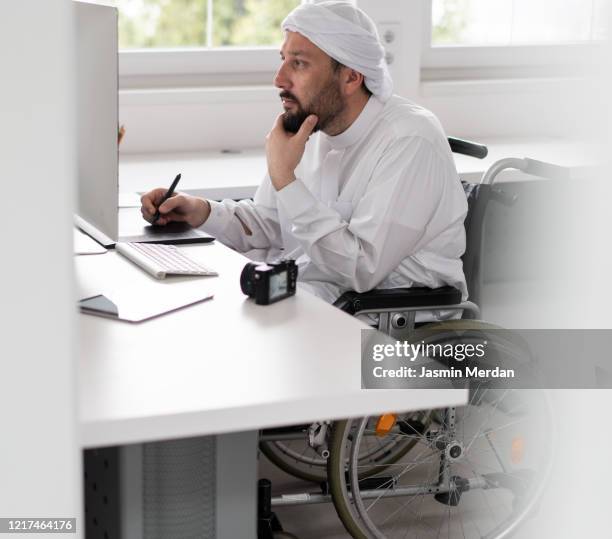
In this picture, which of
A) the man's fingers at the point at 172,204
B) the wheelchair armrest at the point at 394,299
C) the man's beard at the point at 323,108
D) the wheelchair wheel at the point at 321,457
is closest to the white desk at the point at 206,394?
the wheelchair armrest at the point at 394,299

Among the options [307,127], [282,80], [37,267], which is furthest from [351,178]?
[37,267]

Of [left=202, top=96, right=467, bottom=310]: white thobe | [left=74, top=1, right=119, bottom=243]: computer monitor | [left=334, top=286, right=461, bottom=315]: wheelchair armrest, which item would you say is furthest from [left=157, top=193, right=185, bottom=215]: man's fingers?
[left=334, top=286, right=461, bottom=315]: wheelchair armrest

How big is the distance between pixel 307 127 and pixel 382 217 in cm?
32

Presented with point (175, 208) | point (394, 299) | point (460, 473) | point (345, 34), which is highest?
point (345, 34)

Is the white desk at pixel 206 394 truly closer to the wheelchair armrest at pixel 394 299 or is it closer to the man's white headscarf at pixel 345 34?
the wheelchair armrest at pixel 394 299

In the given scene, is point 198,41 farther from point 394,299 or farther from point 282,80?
point 394,299

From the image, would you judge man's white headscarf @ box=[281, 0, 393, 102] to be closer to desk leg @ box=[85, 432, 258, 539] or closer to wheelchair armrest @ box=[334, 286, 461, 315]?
wheelchair armrest @ box=[334, 286, 461, 315]

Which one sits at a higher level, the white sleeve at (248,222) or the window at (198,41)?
the window at (198,41)

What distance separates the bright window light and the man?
1545 mm

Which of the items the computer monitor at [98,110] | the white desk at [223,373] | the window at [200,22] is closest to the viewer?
the white desk at [223,373]

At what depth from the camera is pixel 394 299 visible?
2.16 meters

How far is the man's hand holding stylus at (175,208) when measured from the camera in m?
2.46

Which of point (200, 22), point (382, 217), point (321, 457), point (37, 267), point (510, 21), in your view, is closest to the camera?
point (37, 267)

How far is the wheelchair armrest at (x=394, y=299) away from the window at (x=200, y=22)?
182 centimetres
